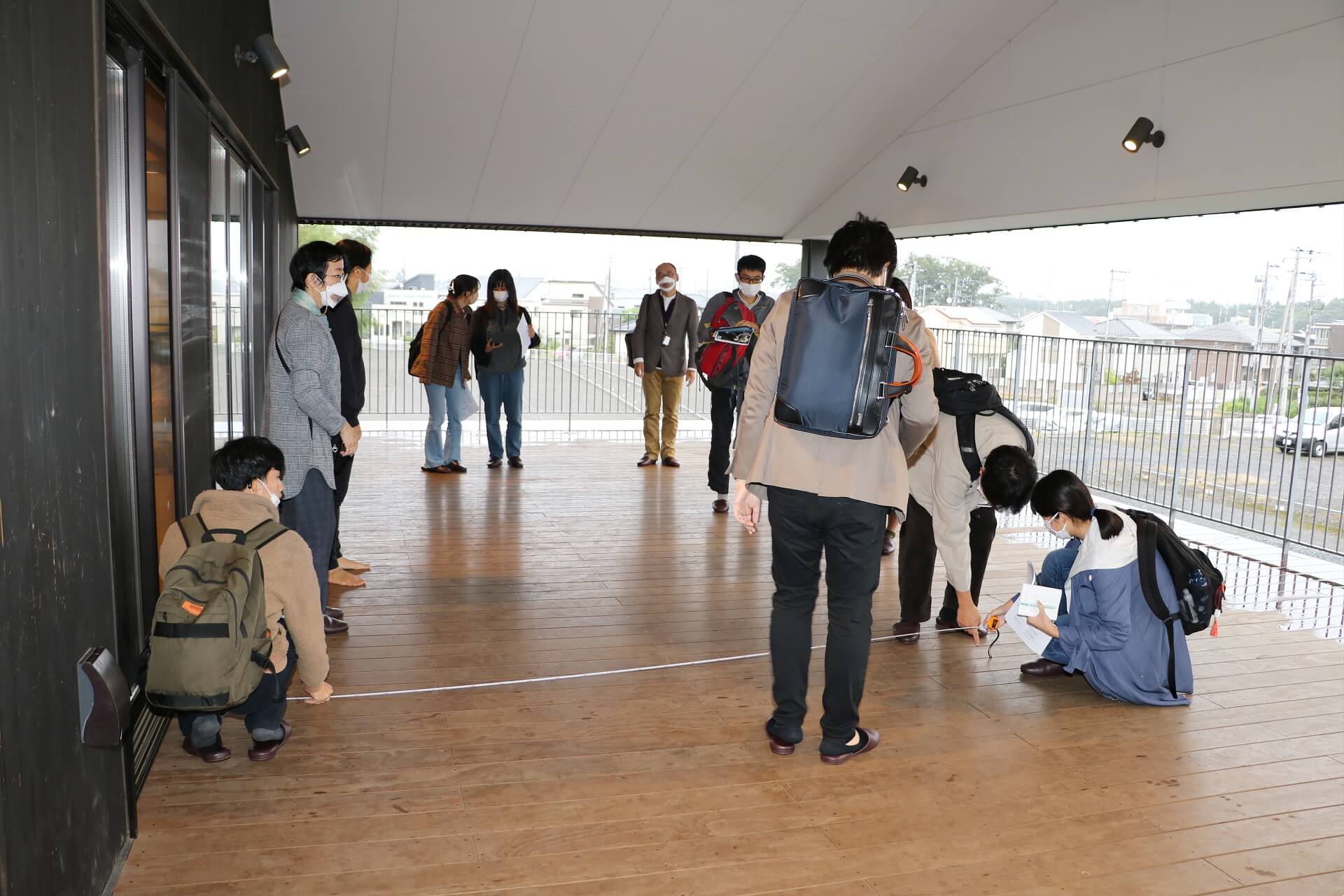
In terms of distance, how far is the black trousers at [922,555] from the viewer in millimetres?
4129

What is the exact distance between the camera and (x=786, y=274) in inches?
451

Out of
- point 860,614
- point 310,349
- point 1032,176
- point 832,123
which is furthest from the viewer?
point 832,123

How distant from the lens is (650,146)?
8711 millimetres

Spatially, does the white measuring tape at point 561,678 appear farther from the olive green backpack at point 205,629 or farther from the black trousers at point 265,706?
the olive green backpack at point 205,629

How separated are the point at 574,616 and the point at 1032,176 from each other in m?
4.96

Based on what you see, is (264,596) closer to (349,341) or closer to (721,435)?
(349,341)

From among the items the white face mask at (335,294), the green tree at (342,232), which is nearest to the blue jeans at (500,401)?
the green tree at (342,232)

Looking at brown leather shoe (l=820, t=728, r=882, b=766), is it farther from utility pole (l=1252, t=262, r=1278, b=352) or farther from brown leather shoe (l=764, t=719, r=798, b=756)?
utility pole (l=1252, t=262, r=1278, b=352)

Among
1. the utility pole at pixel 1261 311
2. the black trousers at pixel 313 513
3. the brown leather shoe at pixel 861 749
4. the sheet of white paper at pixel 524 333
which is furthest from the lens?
the sheet of white paper at pixel 524 333

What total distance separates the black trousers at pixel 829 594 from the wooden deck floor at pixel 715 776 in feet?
0.69

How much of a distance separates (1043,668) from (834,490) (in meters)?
1.61

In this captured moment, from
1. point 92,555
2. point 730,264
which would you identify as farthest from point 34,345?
point 730,264

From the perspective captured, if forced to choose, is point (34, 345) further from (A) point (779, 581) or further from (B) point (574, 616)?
(B) point (574, 616)

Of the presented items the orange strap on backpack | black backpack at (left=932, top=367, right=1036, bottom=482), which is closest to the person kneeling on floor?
the orange strap on backpack
